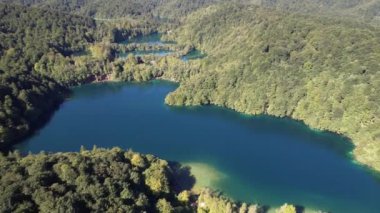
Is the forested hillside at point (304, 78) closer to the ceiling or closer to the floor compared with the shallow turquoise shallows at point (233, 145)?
closer to the ceiling

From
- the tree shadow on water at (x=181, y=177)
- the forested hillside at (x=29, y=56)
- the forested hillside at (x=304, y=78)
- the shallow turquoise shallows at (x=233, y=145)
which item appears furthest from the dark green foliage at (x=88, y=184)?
the forested hillside at (x=304, y=78)

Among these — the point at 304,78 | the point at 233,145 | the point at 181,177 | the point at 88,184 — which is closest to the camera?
the point at 88,184

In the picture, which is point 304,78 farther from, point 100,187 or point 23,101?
point 23,101

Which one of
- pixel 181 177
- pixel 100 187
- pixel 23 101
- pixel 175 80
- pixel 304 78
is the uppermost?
pixel 304 78

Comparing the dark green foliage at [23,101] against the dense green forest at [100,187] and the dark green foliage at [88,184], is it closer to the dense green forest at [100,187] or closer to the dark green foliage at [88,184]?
the dense green forest at [100,187]

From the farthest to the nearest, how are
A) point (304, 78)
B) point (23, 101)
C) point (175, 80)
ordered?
point (175, 80)
point (304, 78)
point (23, 101)

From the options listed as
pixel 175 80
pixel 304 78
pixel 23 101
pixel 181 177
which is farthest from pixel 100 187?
pixel 175 80

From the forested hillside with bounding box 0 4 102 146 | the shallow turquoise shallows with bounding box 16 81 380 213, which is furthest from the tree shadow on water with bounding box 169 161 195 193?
the forested hillside with bounding box 0 4 102 146
